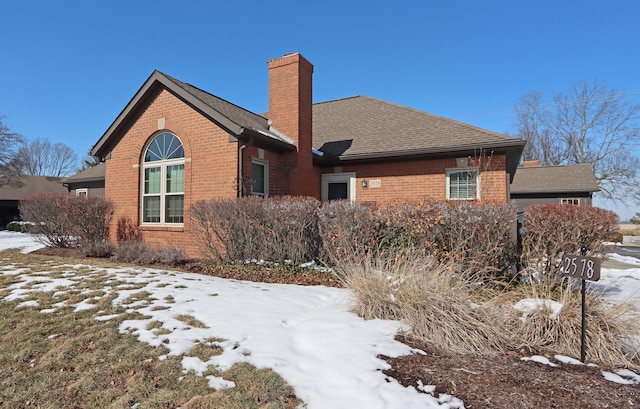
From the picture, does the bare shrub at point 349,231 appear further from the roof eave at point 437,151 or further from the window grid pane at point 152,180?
the window grid pane at point 152,180

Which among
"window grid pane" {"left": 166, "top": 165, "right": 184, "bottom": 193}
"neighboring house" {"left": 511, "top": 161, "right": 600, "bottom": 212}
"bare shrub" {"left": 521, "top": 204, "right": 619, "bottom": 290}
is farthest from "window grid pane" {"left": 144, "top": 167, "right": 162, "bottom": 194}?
"neighboring house" {"left": 511, "top": 161, "right": 600, "bottom": 212}

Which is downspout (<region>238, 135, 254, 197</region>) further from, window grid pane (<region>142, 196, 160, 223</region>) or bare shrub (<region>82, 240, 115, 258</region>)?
bare shrub (<region>82, 240, 115, 258</region>)

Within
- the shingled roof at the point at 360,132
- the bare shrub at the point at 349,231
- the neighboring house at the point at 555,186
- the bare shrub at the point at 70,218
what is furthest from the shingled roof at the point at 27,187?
the neighboring house at the point at 555,186

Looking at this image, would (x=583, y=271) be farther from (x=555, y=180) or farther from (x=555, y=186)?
(x=555, y=180)

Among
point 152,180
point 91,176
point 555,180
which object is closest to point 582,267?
point 152,180

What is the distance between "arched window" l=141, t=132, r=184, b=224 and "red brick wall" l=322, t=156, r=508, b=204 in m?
5.20

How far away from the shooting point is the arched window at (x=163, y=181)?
9.89m

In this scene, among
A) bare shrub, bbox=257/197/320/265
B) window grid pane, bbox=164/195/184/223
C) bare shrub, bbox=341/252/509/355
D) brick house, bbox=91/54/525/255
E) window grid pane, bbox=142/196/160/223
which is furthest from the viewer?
window grid pane, bbox=142/196/160/223

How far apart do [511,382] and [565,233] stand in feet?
13.3

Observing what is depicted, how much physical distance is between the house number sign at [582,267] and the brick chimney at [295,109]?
7704 mm

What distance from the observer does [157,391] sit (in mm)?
2684

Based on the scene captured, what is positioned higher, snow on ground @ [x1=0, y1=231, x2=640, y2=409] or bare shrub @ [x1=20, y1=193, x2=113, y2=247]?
bare shrub @ [x1=20, y1=193, x2=113, y2=247]

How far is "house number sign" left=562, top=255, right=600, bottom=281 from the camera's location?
3.12m

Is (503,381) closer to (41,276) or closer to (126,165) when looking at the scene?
(41,276)
